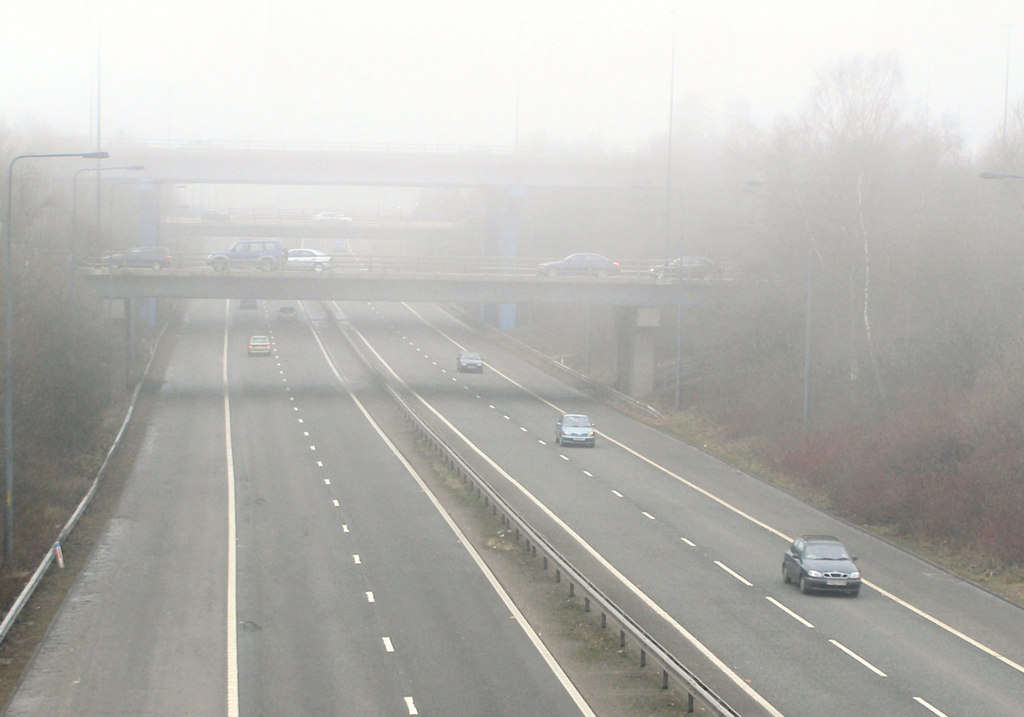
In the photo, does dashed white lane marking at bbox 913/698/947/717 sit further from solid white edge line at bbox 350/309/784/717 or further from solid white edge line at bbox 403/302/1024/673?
solid white edge line at bbox 403/302/1024/673

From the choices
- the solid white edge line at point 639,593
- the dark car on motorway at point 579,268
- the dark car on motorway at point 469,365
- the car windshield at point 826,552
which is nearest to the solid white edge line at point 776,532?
the car windshield at point 826,552

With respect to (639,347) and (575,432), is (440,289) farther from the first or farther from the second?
(575,432)

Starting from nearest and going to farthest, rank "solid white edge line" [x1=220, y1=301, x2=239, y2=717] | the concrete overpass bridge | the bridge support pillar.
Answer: "solid white edge line" [x1=220, y1=301, x2=239, y2=717] → the concrete overpass bridge → the bridge support pillar

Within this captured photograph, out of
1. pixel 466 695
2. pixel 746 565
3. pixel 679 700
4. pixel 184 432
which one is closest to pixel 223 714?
pixel 466 695

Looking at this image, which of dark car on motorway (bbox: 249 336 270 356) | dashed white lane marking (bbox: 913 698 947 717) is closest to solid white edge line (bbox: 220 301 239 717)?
dashed white lane marking (bbox: 913 698 947 717)

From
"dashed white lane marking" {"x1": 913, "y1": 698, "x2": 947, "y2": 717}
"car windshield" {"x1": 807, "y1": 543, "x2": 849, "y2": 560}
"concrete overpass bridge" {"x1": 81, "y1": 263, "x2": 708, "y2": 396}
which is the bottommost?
"dashed white lane marking" {"x1": 913, "y1": 698, "x2": 947, "y2": 717}

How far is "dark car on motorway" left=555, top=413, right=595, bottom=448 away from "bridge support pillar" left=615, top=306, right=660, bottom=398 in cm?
1407

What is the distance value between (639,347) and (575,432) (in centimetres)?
1503

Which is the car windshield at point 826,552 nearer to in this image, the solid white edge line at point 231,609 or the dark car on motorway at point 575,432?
the solid white edge line at point 231,609

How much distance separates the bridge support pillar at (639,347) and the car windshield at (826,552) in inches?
1392

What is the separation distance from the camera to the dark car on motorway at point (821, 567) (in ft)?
89.4

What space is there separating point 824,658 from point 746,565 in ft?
27.1

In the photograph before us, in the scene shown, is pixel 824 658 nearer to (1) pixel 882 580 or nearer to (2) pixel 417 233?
(1) pixel 882 580

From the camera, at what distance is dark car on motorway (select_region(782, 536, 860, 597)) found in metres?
27.2
